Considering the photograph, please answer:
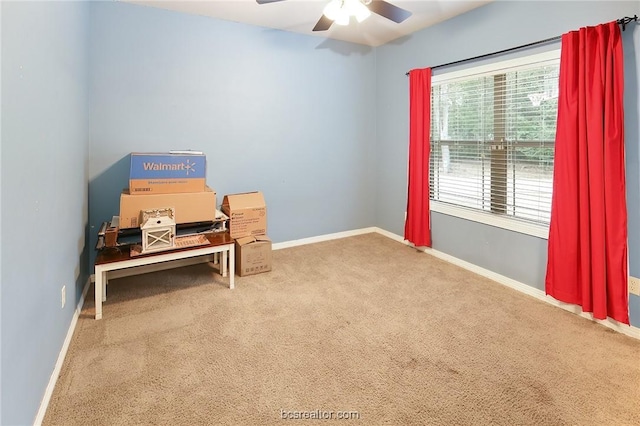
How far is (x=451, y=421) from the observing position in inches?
65.3

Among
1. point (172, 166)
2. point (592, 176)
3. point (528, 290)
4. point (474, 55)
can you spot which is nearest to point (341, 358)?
point (528, 290)

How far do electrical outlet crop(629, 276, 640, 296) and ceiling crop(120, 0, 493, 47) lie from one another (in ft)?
8.41

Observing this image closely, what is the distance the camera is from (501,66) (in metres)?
3.20

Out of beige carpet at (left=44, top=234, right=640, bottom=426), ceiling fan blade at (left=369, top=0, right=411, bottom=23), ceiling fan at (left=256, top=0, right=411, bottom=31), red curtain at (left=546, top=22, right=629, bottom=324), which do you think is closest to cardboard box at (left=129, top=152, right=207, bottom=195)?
beige carpet at (left=44, top=234, right=640, bottom=426)

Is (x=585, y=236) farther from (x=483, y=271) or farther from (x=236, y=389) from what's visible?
(x=236, y=389)

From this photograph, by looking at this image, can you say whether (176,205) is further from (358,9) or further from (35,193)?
(358,9)

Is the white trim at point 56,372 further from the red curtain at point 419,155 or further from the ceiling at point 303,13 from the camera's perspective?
the red curtain at point 419,155

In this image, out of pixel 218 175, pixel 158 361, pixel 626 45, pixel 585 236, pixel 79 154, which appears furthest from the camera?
pixel 218 175

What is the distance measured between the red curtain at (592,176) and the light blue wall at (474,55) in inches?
3.2

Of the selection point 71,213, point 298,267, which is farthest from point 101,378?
point 298,267

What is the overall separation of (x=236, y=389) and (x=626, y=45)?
3.19 m

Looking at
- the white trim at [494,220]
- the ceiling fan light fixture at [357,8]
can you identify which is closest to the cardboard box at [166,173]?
the ceiling fan light fixture at [357,8]

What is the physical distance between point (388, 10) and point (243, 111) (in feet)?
6.21

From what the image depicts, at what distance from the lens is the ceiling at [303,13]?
130 inches
